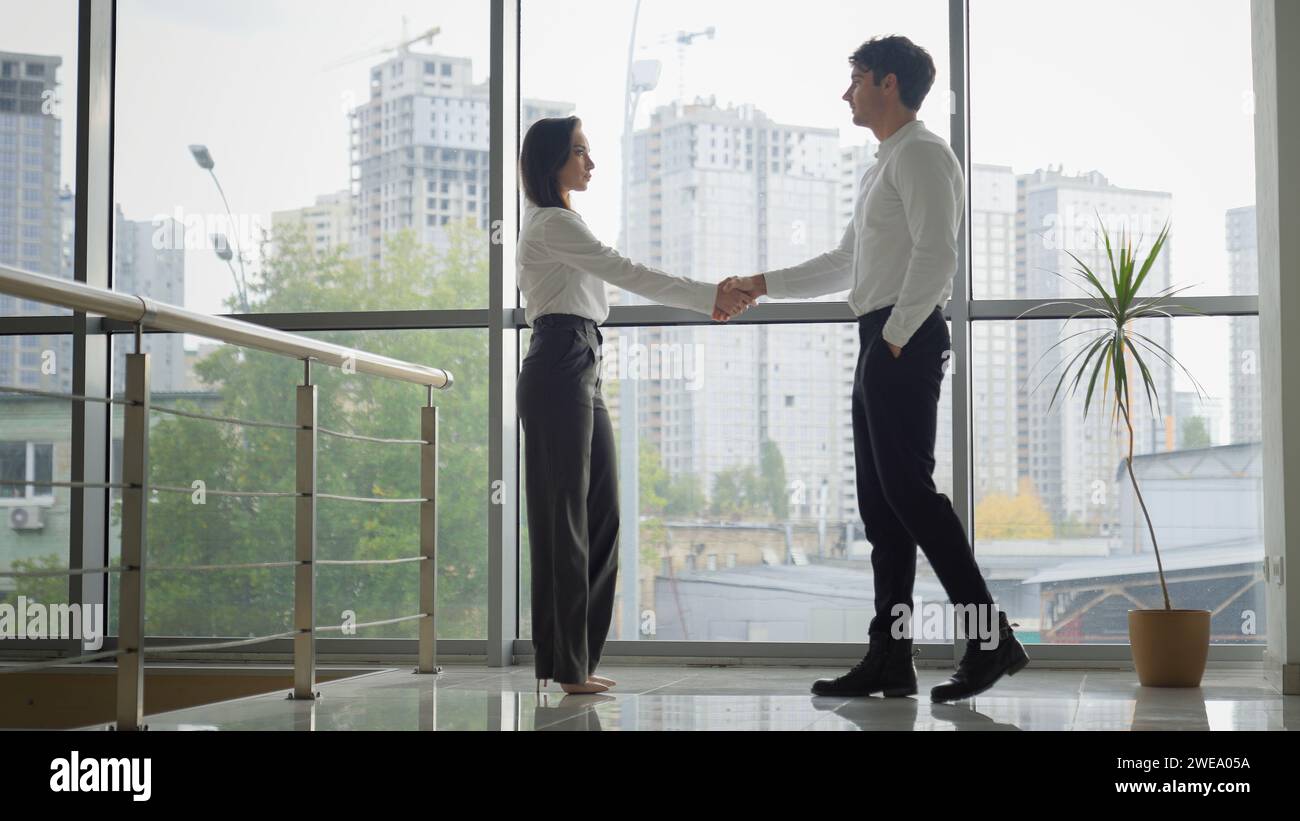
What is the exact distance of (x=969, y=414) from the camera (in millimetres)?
3891

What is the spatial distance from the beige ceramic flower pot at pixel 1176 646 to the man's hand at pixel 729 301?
1.38 meters

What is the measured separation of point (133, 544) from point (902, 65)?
2045 millimetres

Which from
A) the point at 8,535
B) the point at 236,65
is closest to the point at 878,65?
the point at 236,65

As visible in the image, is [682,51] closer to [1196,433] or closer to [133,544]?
[1196,433]

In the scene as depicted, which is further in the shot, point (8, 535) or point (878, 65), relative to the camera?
point (8, 535)

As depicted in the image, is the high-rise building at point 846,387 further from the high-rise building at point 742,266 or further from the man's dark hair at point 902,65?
the man's dark hair at point 902,65

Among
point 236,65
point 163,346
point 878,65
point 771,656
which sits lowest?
point 771,656

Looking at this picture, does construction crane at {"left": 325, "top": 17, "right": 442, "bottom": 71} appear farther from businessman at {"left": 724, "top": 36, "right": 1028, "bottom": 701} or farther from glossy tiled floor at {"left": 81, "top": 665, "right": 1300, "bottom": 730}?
glossy tiled floor at {"left": 81, "top": 665, "right": 1300, "bottom": 730}

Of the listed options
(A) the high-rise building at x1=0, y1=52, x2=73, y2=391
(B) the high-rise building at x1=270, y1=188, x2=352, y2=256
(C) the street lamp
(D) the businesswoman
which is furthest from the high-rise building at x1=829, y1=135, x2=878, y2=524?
(A) the high-rise building at x1=0, y1=52, x2=73, y2=391

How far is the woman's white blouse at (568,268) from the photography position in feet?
9.79

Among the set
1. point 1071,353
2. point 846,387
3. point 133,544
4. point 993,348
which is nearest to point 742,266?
point 846,387

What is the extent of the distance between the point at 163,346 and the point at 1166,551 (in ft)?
11.5

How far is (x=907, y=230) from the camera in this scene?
2879 millimetres
